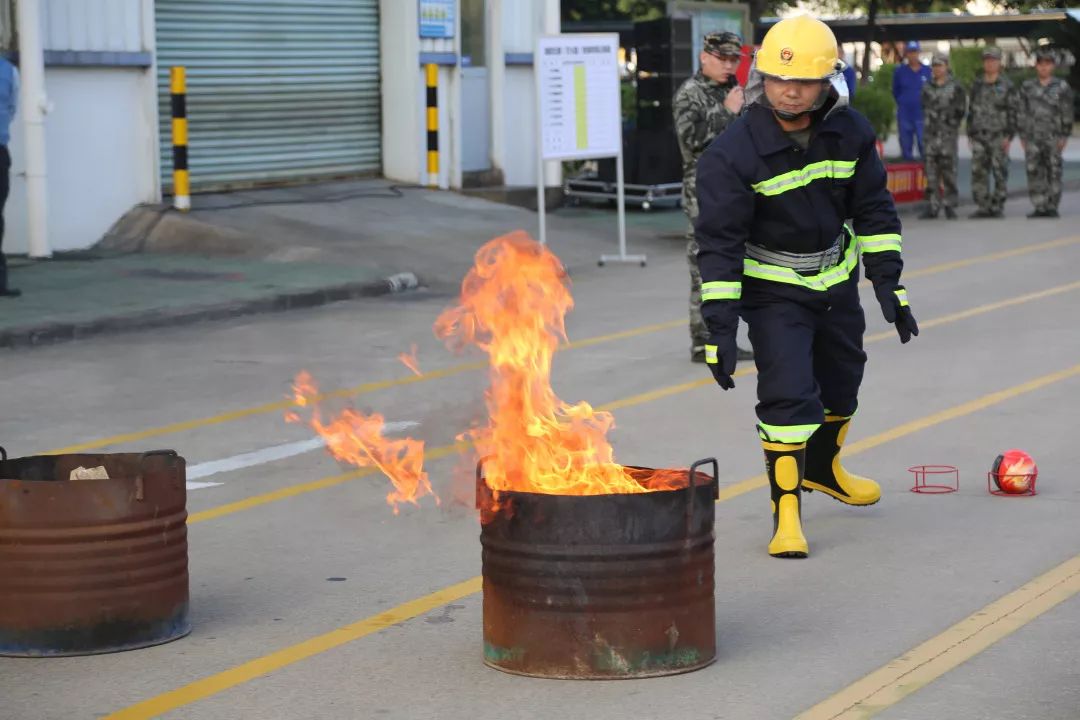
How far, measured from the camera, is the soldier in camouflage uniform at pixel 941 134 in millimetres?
22609

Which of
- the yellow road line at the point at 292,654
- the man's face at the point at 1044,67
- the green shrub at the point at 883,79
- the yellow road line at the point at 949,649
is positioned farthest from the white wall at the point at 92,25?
the green shrub at the point at 883,79

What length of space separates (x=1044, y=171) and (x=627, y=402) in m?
13.1

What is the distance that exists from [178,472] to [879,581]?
2.51 m

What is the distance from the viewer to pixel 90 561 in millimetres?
5770

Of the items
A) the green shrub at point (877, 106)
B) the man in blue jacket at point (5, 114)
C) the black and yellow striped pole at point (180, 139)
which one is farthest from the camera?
the green shrub at point (877, 106)

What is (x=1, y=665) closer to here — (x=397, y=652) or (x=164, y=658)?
(x=164, y=658)

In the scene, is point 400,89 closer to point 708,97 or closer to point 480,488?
point 708,97

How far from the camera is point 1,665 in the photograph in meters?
5.80

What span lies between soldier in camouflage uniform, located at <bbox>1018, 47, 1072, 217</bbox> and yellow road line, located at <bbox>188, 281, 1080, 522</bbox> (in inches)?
258

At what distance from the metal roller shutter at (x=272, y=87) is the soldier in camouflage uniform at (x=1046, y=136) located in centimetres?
768

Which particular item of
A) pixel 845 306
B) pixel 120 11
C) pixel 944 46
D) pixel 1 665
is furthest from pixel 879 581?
pixel 944 46

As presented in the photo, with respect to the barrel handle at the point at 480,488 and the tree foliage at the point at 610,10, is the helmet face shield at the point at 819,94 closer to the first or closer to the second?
the barrel handle at the point at 480,488

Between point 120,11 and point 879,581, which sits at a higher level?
point 120,11

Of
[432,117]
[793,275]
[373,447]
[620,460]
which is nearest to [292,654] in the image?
[793,275]
